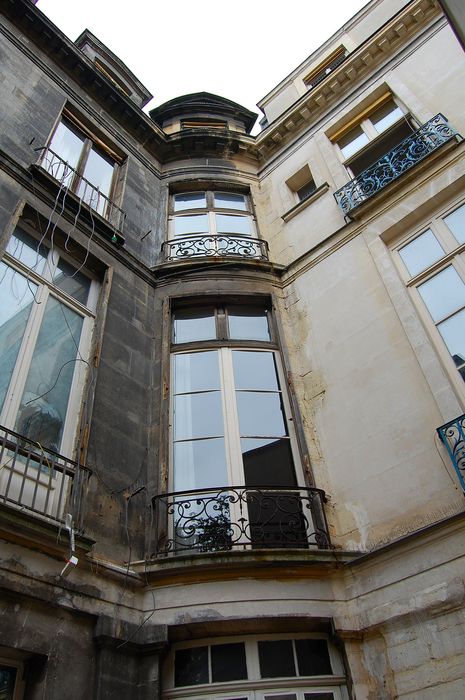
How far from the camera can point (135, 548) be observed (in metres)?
5.12

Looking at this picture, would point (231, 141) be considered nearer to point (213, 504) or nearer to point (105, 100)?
point (105, 100)

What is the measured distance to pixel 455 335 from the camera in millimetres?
5785

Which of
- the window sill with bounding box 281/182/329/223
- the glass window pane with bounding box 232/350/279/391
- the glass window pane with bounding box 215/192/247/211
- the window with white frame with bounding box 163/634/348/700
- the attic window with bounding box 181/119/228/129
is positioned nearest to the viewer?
the window with white frame with bounding box 163/634/348/700

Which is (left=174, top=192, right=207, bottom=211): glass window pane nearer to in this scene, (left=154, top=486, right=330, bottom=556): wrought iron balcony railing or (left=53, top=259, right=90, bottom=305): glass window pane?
(left=53, top=259, right=90, bottom=305): glass window pane

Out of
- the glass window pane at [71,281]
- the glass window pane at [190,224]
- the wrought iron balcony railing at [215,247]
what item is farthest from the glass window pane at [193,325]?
the glass window pane at [190,224]

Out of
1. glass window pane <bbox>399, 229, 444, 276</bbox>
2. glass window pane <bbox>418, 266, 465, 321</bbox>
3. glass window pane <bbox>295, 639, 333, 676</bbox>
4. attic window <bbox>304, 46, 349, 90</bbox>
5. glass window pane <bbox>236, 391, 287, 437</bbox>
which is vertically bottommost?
glass window pane <bbox>295, 639, 333, 676</bbox>

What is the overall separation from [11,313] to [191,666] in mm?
3869

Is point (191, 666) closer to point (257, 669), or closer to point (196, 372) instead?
point (257, 669)

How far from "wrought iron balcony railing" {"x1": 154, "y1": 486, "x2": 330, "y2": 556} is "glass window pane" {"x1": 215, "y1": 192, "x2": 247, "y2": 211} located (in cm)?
606

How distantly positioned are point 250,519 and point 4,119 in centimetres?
611

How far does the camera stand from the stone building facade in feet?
14.6

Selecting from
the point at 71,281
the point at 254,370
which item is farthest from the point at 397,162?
the point at 71,281

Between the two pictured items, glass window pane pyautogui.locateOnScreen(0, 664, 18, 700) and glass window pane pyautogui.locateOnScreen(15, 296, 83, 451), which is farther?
glass window pane pyautogui.locateOnScreen(15, 296, 83, 451)

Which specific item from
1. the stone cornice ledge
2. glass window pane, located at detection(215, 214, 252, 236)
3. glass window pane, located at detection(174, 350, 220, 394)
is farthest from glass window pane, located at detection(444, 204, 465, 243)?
the stone cornice ledge
